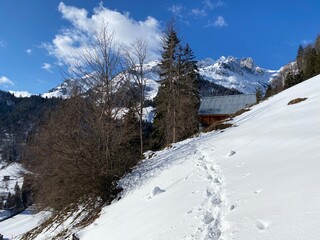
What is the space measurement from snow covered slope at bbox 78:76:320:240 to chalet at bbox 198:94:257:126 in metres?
39.5

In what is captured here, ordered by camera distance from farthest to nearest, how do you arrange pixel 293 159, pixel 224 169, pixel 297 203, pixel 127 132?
1. pixel 127 132
2. pixel 224 169
3. pixel 293 159
4. pixel 297 203

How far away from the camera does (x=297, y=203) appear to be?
4.77 metres

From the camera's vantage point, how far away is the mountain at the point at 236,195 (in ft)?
15.1

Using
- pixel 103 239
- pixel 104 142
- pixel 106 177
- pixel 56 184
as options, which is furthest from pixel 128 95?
pixel 103 239

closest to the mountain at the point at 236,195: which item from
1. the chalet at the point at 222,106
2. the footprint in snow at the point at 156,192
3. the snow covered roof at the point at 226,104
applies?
the footprint in snow at the point at 156,192

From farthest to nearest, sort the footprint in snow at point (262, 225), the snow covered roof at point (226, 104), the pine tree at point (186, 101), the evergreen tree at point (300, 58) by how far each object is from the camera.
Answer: the evergreen tree at point (300, 58) < the snow covered roof at point (226, 104) < the pine tree at point (186, 101) < the footprint in snow at point (262, 225)

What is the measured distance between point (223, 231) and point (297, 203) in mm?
1201

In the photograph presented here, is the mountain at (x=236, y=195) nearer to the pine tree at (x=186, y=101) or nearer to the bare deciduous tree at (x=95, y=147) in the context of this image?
the bare deciduous tree at (x=95, y=147)

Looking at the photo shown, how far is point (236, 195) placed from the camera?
245 inches

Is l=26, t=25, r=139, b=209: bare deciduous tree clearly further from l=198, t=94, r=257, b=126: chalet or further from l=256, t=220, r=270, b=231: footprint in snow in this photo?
l=198, t=94, r=257, b=126: chalet

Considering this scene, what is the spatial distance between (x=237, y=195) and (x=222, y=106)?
4798 cm

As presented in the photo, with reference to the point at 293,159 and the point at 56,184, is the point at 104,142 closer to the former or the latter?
the point at 56,184

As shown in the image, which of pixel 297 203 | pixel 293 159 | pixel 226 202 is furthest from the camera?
pixel 293 159

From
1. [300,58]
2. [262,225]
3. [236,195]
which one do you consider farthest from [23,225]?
[300,58]
